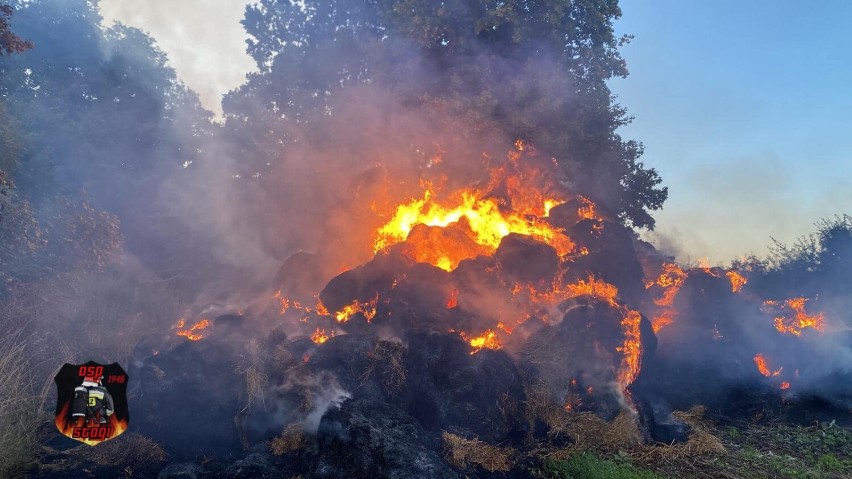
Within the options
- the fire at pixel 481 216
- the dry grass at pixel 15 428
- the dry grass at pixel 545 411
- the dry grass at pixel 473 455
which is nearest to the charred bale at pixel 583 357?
the dry grass at pixel 545 411

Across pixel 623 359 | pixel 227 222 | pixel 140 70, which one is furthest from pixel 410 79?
pixel 140 70

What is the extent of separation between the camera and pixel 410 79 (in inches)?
733

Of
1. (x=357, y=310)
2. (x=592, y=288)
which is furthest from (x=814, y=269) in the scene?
(x=357, y=310)

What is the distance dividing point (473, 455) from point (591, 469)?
1.95 meters

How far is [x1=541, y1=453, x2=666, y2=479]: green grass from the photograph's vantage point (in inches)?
300

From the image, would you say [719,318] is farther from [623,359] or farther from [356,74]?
[356,74]

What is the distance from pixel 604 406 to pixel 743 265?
20.4 metres

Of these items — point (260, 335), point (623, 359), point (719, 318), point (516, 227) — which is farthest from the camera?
point (516, 227)

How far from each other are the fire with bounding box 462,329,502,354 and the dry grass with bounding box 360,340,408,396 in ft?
6.84

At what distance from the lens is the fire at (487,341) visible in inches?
469

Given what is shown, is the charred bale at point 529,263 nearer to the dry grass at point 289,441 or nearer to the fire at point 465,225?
the fire at point 465,225

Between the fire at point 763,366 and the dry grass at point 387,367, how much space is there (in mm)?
10444

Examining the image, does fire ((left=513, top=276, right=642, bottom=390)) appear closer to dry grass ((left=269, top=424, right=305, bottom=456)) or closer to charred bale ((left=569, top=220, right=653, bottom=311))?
charred bale ((left=569, top=220, right=653, bottom=311))

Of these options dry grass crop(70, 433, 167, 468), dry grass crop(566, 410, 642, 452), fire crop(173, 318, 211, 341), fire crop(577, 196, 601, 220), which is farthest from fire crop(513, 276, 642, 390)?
fire crop(173, 318, 211, 341)
